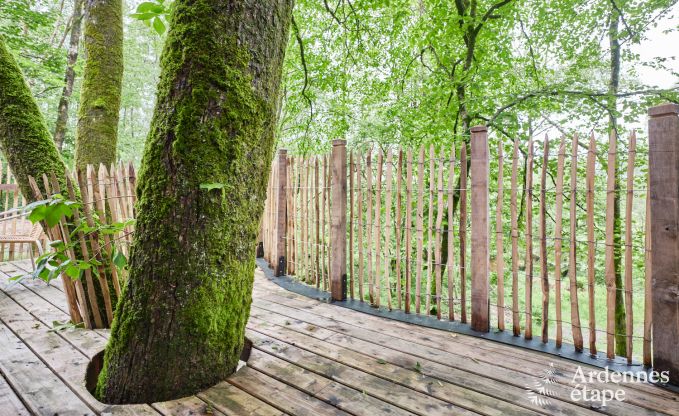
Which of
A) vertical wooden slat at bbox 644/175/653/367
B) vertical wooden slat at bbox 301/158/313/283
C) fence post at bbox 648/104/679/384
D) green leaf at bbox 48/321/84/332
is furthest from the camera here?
vertical wooden slat at bbox 301/158/313/283

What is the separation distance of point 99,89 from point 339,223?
9.80ft

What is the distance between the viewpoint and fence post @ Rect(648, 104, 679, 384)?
1804 millimetres

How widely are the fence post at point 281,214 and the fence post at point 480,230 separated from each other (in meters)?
2.41

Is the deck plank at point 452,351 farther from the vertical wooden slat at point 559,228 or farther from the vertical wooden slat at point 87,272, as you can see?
the vertical wooden slat at point 87,272

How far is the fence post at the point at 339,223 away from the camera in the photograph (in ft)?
10.7

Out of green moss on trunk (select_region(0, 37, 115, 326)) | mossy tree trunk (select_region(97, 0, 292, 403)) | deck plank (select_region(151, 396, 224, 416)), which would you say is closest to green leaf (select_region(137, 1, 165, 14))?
mossy tree trunk (select_region(97, 0, 292, 403))

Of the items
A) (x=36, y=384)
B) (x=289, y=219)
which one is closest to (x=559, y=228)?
(x=289, y=219)

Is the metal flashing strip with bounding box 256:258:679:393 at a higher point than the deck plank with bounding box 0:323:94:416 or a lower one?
lower

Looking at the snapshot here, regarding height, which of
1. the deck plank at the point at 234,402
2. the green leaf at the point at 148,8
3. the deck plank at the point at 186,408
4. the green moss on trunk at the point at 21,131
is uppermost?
the green leaf at the point at 148,8

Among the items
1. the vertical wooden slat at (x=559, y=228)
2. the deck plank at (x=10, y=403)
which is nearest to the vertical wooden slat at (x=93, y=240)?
the deck plank at (x=10, y=403)

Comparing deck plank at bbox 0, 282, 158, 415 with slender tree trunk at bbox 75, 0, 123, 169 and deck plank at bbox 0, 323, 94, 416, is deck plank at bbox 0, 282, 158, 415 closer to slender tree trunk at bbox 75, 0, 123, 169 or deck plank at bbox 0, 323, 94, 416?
deck plank at bbox 0, 323, 94, 416

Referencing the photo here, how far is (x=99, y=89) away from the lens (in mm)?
3566

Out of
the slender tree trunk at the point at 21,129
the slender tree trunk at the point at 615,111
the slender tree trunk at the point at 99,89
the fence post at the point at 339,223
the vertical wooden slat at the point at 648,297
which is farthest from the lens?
Answer: the slender tree trunk at the point at 615,111

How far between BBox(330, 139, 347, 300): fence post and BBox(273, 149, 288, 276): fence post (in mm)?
1079
